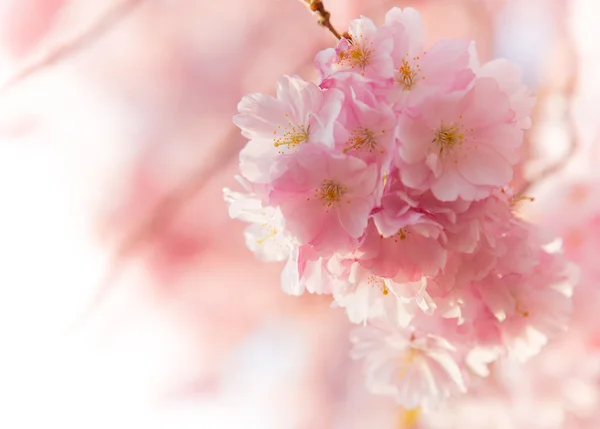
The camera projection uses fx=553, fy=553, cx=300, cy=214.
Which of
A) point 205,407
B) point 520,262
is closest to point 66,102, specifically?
point 205,407

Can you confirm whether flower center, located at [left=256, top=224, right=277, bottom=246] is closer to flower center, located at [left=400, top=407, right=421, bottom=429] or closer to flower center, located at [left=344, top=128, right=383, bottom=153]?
flower center, located at [left=344, top=128, right=383, bottom=153]

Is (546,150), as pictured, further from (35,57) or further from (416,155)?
(35,57)

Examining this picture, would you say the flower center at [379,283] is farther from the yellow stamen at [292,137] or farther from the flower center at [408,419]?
the flower center at [408,419]

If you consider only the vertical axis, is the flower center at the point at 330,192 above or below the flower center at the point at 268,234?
below

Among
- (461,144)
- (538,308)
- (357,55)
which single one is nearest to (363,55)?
(357,55)

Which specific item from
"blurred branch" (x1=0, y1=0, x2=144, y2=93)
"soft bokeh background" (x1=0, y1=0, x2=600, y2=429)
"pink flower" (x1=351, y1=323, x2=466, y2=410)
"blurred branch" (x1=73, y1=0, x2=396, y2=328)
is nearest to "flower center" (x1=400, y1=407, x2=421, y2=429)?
"soft bokeh background" (x1=0, y1=0, x2=600, y2=429)

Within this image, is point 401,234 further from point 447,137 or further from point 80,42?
point 80,42

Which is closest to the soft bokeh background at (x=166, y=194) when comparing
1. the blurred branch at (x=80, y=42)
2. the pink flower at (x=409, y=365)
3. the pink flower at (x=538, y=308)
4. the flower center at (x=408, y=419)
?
the blurred branch at (x=80, y=42)
